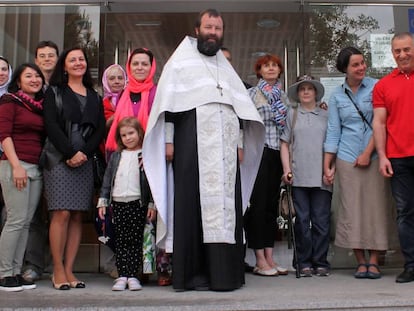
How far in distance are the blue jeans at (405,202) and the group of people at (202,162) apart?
0.01 metres

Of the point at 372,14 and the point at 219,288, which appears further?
the point at 372,14

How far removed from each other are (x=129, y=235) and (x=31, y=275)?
936mm

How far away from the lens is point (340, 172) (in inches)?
178

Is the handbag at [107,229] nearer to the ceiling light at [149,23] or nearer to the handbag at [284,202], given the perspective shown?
the handbag at [284,202]

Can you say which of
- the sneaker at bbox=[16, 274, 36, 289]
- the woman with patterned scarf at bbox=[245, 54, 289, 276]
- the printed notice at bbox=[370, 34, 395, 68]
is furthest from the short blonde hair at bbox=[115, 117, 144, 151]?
the printed notice at bbox=[370, 34, 395, 68]

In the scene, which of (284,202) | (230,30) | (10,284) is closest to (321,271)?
(284,202)

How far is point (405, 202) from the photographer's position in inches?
163

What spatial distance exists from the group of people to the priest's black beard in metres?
0.01

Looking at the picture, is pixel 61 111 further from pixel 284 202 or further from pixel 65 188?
pixel 284 202

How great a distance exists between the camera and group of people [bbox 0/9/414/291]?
152 inches

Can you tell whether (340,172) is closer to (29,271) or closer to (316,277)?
(316,277)

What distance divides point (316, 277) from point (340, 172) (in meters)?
0.92

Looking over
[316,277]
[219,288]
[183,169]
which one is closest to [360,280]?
[316,277]

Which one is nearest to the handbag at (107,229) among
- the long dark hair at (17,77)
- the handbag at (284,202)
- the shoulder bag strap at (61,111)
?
the shoulder bag strap at (61,111)
